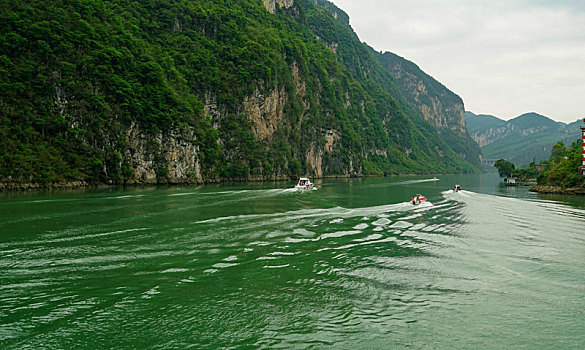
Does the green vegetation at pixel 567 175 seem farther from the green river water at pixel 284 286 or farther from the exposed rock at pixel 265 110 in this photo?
the exposed rock at pixel 265 110

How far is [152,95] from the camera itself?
80.2 metres

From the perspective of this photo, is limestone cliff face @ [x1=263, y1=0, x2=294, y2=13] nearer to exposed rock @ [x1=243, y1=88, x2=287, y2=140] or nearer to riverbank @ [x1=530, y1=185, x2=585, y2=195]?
exposed rock @ [x1=243, y1=88, x2=287, y2=140]

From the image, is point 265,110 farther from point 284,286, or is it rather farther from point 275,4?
point 284,286

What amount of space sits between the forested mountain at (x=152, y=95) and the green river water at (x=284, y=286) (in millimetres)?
44494

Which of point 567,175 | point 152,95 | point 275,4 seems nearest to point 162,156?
point 152,95

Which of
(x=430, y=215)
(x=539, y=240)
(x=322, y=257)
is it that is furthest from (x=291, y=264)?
(x=430, y=215)

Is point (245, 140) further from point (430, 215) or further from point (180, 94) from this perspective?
point (430, 215)

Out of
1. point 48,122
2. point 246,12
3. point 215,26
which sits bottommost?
point 48,122

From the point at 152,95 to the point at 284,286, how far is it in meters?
76.8

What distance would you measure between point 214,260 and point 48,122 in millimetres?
63175

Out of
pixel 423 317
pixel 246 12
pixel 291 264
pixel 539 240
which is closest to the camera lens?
pixel 423 317

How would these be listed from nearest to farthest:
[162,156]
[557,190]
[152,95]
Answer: [557,190], [162,156], [152,95]

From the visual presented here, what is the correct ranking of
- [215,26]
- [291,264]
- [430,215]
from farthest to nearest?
1. [215,26]
2. [430,215]
3. [291,264]

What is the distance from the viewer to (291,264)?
16.1 metres
